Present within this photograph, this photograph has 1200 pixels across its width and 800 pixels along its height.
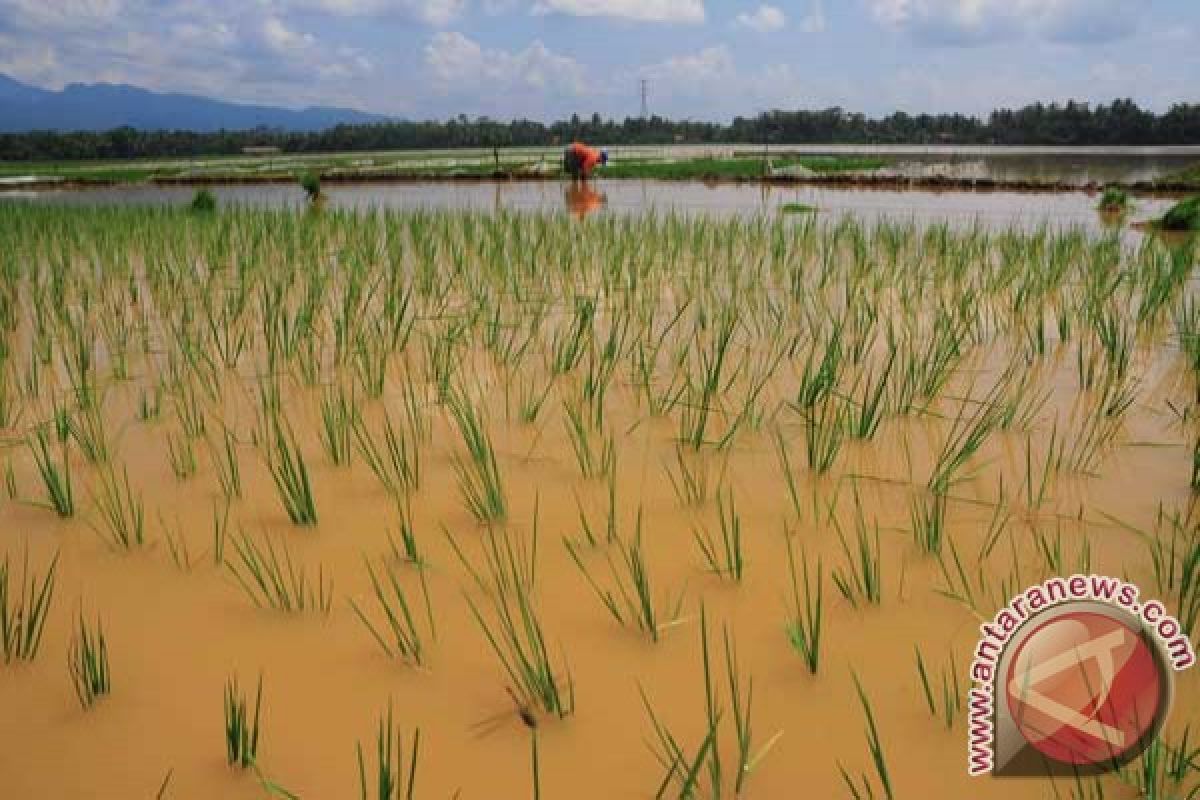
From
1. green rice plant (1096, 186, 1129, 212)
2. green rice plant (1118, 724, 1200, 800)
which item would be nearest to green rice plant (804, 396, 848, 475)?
green rice plant (1118, 724, 1200, 800)

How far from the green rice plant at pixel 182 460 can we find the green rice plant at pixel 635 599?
3.89ft

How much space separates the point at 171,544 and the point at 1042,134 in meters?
67.0

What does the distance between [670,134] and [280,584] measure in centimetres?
7456

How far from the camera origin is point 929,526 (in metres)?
1.58

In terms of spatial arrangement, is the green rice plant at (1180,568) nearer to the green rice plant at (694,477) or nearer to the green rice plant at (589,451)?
the green rice plant at (694,477)

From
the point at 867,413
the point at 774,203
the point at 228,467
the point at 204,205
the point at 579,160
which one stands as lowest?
the point at 228,467

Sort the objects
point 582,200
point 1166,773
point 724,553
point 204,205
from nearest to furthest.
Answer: point 1166,773 → point 724,553 → point 204,205 → point 582,200

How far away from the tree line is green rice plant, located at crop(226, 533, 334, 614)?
4699 centimetres

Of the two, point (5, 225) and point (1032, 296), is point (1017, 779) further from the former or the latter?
point (5, 225)

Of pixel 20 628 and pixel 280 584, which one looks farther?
pixel 280 584

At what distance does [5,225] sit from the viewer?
7.34 metres

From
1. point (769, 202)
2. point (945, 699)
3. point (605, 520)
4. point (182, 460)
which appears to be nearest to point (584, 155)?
point (769, 202)

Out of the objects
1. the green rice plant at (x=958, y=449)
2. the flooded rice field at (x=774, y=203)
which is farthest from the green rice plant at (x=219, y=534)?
the flooded rice field at (x=774, y=203)

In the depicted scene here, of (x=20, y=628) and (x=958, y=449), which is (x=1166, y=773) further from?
(x=20, y=628)
